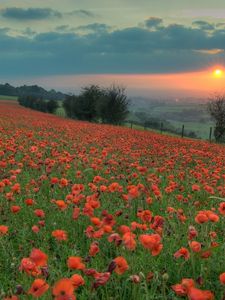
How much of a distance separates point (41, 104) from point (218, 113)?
48.6m

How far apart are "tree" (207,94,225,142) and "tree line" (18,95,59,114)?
142 ft

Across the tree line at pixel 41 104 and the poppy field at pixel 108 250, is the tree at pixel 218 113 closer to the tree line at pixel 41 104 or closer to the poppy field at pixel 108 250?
the poppy field at pixel 108 250

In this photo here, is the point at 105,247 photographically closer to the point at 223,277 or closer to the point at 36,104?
the point at 223,277

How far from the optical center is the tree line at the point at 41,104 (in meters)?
88.6

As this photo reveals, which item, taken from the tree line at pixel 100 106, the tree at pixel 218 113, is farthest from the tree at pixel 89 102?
the tree at pixel 218 113

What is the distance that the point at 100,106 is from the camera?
59.3 m

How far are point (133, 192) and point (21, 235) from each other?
1.33 metres

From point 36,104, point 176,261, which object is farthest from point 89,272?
point 36,104

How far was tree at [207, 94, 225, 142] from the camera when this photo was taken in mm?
48375

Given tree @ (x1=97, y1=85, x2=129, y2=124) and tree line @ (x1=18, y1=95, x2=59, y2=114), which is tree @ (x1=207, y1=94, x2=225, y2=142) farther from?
tree line @ (x1=18, y1=95, x2=59, y2=114)

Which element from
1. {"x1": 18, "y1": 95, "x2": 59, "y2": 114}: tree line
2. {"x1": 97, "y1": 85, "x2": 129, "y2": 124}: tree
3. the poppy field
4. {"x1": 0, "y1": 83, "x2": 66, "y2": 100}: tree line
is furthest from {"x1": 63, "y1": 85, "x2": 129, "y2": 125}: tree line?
{"x1": 0, "y1": 83, "x2": 66, "y2": 100}: tree line

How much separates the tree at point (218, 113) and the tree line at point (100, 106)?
12.2 meters

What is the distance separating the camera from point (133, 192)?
4648mm

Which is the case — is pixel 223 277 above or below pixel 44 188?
above
